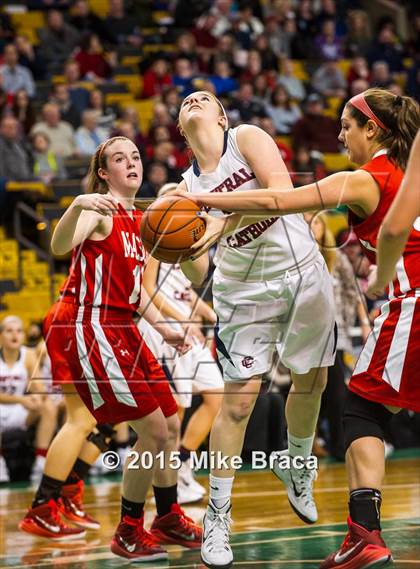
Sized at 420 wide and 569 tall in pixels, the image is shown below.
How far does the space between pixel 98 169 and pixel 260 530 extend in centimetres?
234

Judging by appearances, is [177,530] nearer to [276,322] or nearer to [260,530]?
[260,530]

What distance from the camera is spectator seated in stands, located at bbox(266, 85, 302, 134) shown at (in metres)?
17.0

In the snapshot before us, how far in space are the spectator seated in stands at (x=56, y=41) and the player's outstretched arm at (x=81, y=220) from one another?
37.4ft

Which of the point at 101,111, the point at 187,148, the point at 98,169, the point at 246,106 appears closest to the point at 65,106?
the point at 101,111

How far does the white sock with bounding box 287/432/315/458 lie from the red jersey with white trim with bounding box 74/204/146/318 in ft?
3.59

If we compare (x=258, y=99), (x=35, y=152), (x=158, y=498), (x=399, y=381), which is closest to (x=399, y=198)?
(x=399, y=381)

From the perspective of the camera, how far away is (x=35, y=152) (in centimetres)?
1410

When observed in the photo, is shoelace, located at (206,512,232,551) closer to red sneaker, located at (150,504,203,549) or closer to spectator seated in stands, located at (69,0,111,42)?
red sneaker, located at (150,504,203,549)

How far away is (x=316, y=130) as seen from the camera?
16.6 meters

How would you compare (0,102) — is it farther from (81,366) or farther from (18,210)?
(81,366)

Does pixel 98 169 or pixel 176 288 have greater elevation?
pixel 98 169

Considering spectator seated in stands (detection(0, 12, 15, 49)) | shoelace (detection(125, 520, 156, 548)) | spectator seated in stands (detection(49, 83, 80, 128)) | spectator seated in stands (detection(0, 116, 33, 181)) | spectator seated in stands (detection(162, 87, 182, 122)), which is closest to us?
shoelace (detection(125, 520, 156, 548))

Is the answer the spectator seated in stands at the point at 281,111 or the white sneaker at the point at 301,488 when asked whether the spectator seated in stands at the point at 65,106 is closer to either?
the spectator seated in stands at the point at 281,111

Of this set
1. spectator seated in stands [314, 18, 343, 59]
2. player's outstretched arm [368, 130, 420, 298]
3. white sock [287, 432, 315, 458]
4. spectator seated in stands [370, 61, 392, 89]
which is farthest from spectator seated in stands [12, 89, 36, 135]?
player's outstretched arm [368, 130, 420, 298]
